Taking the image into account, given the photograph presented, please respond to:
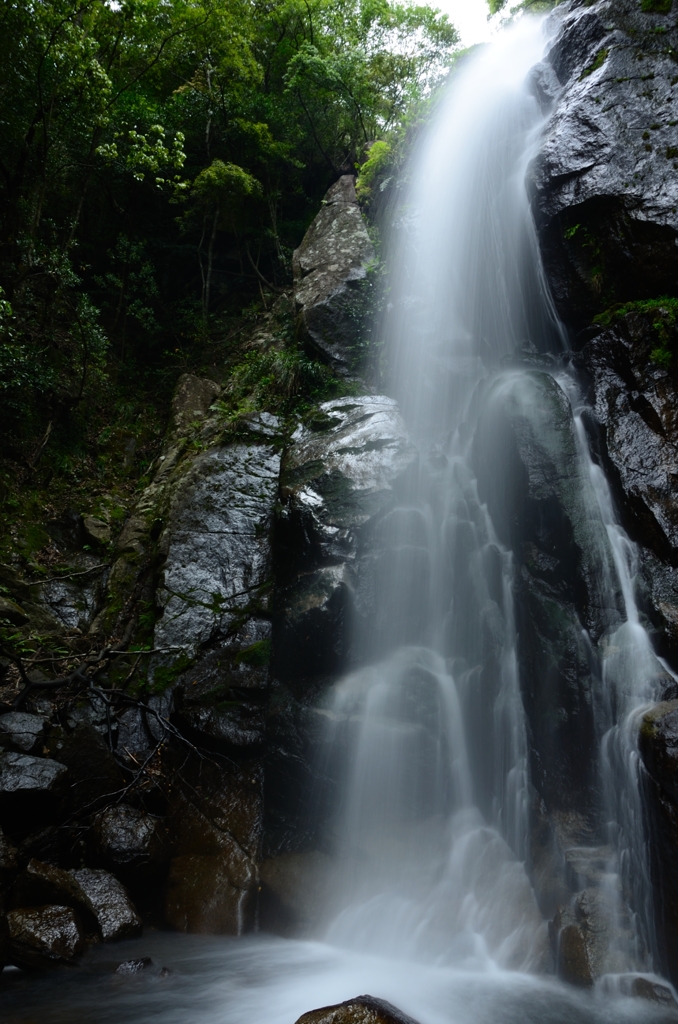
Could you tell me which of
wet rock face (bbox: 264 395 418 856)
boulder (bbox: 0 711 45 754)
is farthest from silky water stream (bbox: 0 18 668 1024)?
boulder (bbox: 0 711 45 754)

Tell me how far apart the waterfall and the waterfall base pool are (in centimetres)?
31

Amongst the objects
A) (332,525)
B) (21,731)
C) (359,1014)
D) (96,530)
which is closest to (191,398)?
(96,530)

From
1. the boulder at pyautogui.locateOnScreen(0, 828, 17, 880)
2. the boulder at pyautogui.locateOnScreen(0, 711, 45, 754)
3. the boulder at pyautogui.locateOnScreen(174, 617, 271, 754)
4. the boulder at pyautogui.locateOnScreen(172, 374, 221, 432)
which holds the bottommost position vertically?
the boulder at pyautogui.locateOnScreen(0, 828, 17, 880)

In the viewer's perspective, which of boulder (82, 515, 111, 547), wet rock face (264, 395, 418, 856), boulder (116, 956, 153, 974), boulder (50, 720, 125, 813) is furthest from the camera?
boulder (82, 515, 111, 547)

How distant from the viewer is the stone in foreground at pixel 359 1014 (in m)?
3.23

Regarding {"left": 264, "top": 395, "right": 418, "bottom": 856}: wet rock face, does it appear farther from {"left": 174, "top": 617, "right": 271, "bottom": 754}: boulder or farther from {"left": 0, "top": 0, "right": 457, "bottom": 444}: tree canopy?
{"left": 0, "top": 0, "right": 457, "bottom": 444}: tree canopy

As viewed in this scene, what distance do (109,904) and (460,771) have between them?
4.04 m

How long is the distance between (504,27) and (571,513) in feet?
48.4

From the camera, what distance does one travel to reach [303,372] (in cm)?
1127

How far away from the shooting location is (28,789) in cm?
577

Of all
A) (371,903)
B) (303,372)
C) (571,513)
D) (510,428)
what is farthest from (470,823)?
(303,372)

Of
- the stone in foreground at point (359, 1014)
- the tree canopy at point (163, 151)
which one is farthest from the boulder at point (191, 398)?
the stone in foreground at point (359, 1014)

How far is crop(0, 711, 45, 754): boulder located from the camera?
20.9 ft

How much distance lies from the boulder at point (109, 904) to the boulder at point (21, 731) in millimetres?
1522
